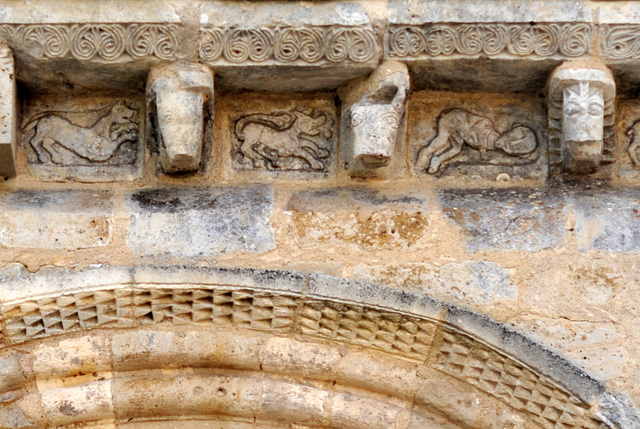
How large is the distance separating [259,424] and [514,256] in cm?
107

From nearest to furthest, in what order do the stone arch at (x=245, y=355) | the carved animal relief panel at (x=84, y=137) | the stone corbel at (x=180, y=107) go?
the stone arch at (x=245, y=355), the stone corbel at (x=180, y=107), the carved animal relief panel at (x=84, y=137)

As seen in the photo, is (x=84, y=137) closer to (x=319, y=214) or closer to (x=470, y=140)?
(x=319, y=214)

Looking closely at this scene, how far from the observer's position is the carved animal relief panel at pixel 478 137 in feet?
18.2

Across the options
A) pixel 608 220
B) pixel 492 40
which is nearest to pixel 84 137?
pixel 492 40

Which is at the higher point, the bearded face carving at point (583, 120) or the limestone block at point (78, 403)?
the bearded face carving at point (583, 120)

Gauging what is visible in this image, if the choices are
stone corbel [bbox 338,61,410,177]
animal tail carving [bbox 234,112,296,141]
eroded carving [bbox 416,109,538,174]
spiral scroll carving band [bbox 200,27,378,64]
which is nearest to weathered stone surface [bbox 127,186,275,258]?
animal tail carving [bbox 234,112,296,141]

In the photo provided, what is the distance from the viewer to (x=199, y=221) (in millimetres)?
5387

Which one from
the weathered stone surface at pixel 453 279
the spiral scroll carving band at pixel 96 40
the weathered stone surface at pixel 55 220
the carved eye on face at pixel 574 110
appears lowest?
the weathered stone surface at pixel 453 279

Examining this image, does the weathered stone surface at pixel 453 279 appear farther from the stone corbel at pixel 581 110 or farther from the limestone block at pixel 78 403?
the limestone block at pixel 78 403

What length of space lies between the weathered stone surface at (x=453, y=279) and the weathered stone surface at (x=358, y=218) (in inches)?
4.1

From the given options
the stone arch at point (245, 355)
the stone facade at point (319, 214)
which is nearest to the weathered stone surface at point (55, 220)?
the stone facade at point (319, 214)

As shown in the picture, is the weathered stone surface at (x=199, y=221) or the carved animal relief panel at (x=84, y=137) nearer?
the weathered stone surface at (x=199, y=221)

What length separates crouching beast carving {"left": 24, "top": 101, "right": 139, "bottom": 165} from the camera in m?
5.50

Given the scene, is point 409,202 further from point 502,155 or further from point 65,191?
point 65,191
